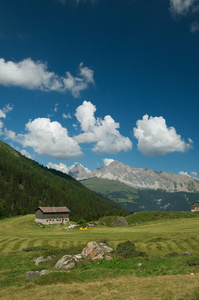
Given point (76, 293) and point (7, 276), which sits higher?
point (76, 293)

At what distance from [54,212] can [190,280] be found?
109 meters

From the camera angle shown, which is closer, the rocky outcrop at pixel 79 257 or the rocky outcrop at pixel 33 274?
the rocky outcrop at pixel 33 274

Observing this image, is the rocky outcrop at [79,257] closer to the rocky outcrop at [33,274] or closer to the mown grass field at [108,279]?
the rocky outcrop at [33,274]

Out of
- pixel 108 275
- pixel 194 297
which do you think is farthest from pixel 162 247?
pixel 194 297

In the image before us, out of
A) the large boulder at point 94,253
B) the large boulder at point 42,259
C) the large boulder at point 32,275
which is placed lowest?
the large boulder at point 42,259

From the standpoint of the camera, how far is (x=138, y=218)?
126562mm

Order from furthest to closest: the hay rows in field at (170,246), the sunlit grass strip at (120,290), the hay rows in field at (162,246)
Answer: the hay rows in field at (162,246) → the hay rows in field at (170,246) → the sunlit grass strip at (120,290)

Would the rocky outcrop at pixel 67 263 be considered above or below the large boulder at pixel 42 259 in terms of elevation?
above

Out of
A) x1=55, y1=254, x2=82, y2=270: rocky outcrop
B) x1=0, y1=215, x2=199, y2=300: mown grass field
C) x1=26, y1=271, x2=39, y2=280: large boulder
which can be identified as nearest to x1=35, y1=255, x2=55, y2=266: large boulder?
x1=0, y1=215, x2=199, y2=300: mown grass field

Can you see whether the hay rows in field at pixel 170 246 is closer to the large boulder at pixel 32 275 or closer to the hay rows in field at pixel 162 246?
the hay rows in field at pixel 162 246

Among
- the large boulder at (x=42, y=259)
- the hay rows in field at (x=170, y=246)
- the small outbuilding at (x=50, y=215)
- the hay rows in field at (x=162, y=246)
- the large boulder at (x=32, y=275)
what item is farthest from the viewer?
the small outbuilding at (x=50, y=215)

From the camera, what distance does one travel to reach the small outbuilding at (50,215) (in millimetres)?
115188

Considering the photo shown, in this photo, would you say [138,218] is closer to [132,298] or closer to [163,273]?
[163,273]

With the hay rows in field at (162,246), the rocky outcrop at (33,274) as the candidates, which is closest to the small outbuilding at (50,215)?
the hay rows in field at (162,246)
